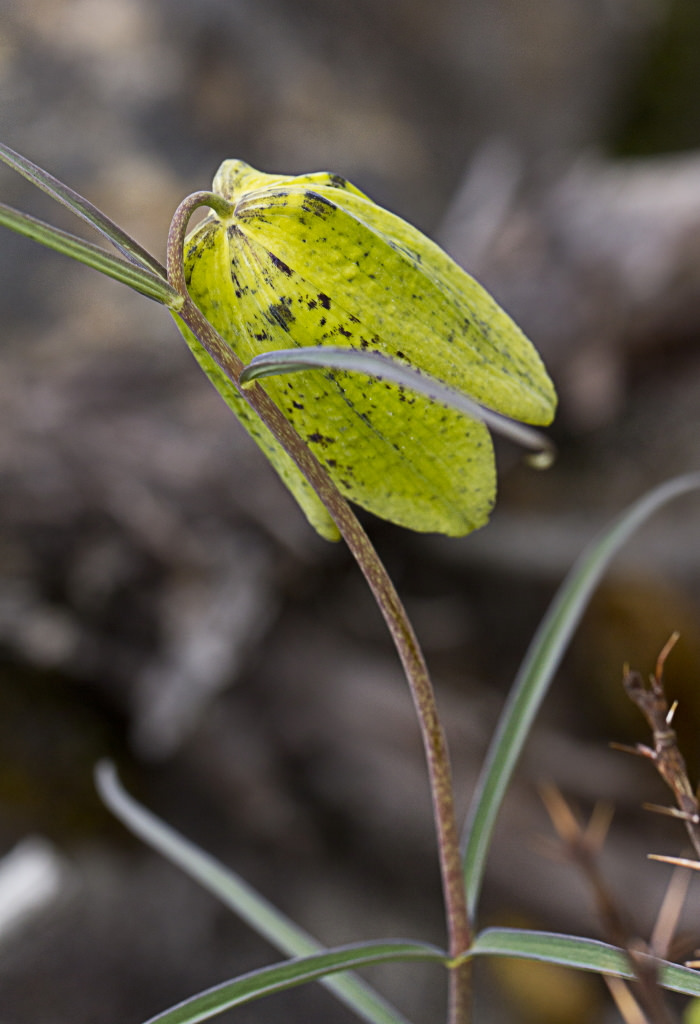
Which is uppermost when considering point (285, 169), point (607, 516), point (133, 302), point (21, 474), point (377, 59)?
point (377, 59)

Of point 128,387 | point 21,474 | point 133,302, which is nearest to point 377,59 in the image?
point 133,302

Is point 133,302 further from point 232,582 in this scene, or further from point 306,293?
point 306,293

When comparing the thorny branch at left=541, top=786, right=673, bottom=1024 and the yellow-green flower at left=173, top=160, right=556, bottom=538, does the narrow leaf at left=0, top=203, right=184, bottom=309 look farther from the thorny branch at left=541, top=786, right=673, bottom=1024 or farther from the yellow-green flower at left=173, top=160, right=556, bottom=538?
the thorny branch at left=541, top=786, right=673, bottom=1024

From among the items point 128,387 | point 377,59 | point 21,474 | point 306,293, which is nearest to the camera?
point 306,293

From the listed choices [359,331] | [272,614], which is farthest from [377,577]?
[272,614]

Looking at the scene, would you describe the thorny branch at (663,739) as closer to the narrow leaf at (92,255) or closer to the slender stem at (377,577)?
the slender stem at (377,577)

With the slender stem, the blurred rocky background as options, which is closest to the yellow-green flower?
the slender stem
